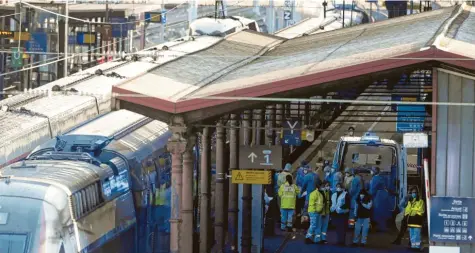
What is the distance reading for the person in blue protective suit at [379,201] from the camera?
99.7 feet

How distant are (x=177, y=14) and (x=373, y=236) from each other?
80.8 m

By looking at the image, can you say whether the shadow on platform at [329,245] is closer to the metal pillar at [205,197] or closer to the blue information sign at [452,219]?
the metal pillar at [205,197]

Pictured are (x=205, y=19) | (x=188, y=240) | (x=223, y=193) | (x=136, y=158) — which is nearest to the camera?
(x=188, y=240)

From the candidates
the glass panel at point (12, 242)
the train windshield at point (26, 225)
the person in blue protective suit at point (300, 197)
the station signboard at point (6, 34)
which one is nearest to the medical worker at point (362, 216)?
the person in blue protective suit at point (300, 197)

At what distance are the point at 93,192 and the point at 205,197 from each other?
6.60 meters

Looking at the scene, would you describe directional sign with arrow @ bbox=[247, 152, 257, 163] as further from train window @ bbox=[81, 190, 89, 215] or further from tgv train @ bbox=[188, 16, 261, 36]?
tgv train @ bbox=[188, 16, 261, 36]

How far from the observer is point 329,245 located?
2855cm

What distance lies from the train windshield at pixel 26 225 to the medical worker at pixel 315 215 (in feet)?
32.6

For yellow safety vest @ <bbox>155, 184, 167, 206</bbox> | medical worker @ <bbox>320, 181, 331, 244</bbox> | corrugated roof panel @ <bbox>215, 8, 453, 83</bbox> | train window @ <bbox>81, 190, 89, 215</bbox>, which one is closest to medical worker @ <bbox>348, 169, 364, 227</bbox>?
medical worker @ <bbox>320, 181, 331, 244</bbox>

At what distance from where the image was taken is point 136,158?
23422mm

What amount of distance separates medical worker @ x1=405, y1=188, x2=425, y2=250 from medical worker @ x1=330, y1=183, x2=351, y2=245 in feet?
4.29

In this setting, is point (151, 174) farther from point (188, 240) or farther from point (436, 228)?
point (436, 228)

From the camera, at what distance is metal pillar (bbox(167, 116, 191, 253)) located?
65.0 ft

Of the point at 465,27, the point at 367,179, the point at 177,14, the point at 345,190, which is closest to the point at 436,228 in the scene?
the point at 465,27
